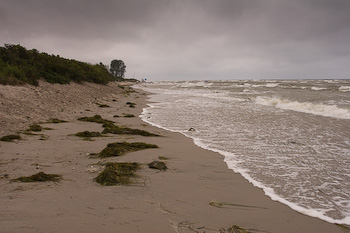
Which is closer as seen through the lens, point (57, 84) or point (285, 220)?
point (285, 220)

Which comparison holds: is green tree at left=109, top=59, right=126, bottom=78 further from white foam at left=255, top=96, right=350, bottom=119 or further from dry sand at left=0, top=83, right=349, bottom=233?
dry sand at left=0, top=83, right=349, bottom=233

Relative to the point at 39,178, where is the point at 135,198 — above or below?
below

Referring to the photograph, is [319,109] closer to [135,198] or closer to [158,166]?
[158,166]

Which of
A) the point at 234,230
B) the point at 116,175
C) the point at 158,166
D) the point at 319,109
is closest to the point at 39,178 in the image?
the point at 116,175

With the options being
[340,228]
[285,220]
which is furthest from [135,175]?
[340,228]

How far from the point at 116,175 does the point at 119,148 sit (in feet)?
6.09

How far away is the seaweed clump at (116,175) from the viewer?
12.9ft

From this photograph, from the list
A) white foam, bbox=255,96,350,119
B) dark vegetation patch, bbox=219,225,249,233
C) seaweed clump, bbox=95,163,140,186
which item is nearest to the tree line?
seaweed clump, bbox=95,163,140,186

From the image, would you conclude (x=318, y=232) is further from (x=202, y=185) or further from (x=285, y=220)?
(x=202, y=185)

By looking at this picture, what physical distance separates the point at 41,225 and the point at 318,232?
11.4 feet

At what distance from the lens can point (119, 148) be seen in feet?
19.3

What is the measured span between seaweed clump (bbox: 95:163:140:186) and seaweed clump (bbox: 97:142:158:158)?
0.88m

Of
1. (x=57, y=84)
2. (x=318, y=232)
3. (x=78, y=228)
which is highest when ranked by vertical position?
(x=57, y=84)

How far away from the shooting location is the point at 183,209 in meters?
3.20
